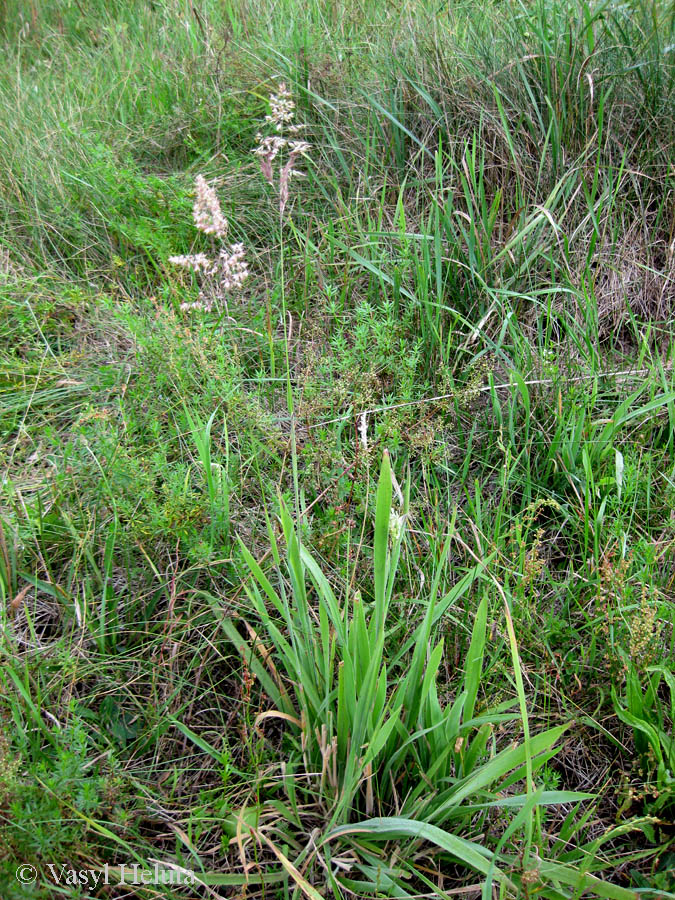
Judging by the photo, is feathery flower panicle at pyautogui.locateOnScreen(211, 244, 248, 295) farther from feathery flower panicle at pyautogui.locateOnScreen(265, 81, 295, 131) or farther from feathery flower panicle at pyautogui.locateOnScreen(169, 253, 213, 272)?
feathery flower panicle at pyautogui.locateOnScreen(265, 81, 295, 131)

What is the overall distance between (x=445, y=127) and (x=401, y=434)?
1496mm

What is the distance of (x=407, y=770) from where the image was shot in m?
1.35

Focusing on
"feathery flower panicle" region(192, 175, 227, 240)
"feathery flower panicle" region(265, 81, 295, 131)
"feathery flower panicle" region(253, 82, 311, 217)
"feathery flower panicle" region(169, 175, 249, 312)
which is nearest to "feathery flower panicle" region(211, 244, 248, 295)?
"feathery flower panicle" region(169, 175, 249, 312)

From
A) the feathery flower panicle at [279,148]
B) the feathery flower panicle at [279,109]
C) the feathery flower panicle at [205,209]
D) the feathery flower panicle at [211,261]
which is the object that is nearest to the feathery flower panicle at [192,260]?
the feathery flower panicle at [211,261]

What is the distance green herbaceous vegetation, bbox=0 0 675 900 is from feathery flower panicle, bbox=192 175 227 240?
5 cm

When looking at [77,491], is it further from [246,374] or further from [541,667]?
[541,667]

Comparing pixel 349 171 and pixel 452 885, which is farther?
pixel 349 171

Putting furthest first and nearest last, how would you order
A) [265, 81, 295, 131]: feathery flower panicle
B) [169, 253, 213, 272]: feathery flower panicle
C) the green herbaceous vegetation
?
[169, 253, 213, 272]: feathery flower panicle
[265, 81, 295, 131]: feathery flower panicle
the green herbaceous vegetation

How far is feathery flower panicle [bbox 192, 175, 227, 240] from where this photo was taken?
2111mm

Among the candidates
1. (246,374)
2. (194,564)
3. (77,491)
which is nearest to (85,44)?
(246,374)

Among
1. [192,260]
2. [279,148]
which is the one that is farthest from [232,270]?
[279,148]

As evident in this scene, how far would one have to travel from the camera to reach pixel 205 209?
2.27 metres

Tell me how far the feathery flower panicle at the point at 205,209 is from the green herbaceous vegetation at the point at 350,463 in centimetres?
5

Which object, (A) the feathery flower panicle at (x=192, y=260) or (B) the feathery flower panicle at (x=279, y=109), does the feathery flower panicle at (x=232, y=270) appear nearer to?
(A) the feathery flower panicle at (x=192, y=260)
